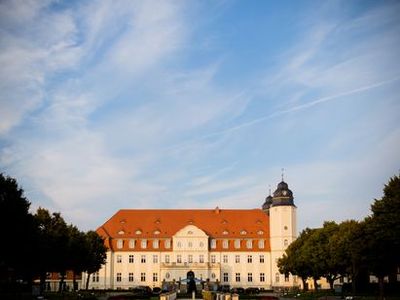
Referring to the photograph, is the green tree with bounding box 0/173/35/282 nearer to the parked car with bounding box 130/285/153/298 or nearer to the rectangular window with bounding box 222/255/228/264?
the parked car with bounding box 130/285/153/298

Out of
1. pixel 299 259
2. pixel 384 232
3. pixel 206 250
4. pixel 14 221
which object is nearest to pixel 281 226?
pixel 206 250

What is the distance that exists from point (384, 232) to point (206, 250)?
59560mm

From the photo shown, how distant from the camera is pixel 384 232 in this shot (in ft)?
164

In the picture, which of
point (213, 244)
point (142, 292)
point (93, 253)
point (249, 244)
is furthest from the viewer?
point (213, 244)

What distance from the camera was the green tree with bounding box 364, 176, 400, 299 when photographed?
49250mm

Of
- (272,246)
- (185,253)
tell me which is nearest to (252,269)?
(272,246)

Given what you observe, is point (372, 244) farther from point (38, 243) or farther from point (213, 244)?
point (213, 244)

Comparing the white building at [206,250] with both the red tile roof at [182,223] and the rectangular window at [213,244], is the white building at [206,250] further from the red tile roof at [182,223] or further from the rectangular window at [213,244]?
the red tile roof at [182,223]

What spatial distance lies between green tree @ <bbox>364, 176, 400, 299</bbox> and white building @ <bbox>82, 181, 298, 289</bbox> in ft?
170

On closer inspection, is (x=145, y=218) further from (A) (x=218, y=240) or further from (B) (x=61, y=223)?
(B) (x=61, y=223)

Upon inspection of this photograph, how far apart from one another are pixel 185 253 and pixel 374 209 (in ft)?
192

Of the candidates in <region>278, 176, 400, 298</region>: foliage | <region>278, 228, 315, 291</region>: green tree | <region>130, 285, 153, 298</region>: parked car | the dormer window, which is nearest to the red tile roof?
the dormer window

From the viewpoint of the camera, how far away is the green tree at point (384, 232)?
4925cm

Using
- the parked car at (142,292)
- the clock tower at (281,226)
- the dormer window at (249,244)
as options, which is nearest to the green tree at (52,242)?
the parked car at (142,292)
